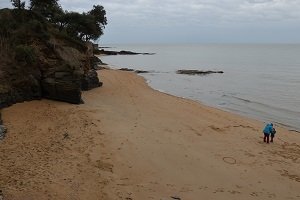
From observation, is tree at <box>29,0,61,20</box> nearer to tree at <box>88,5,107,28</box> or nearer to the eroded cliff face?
the eroded cliff face

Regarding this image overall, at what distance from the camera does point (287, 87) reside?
5022 cm

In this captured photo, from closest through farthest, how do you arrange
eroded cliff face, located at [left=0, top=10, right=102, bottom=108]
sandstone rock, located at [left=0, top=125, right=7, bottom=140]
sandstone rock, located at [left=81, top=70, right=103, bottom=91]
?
sandstone rock, located at [left=0, top=125, right=7, bottom=140] < eroded cliff face, located at [left=0, top=10, right=102, bottom=108] < sandstone rock, located at [left=81, top=70, right=103, bottom=91]

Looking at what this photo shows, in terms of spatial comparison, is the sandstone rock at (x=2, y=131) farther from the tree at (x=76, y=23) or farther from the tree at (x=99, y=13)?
the tree at (x=99, y=13)

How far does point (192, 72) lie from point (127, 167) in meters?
56.4

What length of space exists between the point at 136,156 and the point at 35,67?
480 inches

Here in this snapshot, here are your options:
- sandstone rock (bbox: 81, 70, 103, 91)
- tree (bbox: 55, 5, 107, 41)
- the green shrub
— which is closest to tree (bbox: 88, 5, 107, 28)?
tree (bbox: 55, 5, 107, 41)

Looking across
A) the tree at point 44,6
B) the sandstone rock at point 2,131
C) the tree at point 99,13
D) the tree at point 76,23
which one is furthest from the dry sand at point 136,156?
the tree at point 99,13

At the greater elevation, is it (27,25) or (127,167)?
(27,25)

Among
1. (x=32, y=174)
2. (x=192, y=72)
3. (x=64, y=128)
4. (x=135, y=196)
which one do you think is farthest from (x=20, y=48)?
(x=192, y=72)

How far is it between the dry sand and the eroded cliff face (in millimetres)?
941

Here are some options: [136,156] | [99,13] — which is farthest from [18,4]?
[99,13]

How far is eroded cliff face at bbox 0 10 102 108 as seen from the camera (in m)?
24.2

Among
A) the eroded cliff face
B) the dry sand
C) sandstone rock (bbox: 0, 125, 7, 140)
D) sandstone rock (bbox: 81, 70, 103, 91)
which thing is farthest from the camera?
sandstone rock (bbox: 81, 70, 103, 91)

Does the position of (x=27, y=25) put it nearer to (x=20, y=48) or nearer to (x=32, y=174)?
(x=20, y=48)
